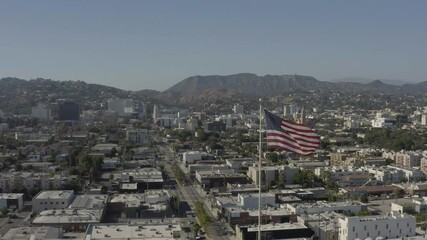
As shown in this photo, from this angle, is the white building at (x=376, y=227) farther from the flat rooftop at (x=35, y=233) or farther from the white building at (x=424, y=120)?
the white building at (x=424, y=120)

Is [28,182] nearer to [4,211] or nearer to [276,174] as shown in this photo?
[4,211]

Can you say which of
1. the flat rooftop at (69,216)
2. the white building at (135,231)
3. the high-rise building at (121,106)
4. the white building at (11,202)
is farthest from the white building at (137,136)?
the high-rise building at (121,106)

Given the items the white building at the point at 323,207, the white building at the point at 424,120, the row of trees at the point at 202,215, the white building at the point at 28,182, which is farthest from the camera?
the white building at the point at 424,120

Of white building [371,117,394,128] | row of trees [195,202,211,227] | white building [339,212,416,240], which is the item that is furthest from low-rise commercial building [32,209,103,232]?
white building [371,117,394,128]

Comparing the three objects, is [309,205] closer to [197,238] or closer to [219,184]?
[197,238]

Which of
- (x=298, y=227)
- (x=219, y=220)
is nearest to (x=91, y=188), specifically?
(x=219, y=220)

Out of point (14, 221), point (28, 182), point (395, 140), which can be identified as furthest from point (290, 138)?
point (395, 140)
